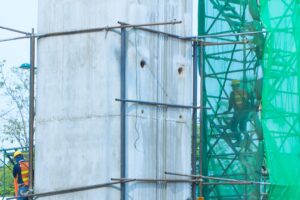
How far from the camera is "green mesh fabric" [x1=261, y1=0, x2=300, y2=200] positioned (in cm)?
1669

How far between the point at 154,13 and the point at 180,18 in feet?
2.28

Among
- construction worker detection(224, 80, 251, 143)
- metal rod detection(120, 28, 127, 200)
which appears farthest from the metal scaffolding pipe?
metal rod detection(120, 28, 127, 200)

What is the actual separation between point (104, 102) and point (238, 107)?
2870 mm

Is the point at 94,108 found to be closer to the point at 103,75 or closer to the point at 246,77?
the point at 103,75

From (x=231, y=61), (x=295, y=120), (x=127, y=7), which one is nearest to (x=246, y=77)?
(x=231, y=61)

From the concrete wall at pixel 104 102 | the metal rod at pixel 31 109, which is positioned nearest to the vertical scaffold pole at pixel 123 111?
the concrete wall at pixel 104 102

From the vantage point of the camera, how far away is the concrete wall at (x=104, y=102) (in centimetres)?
1686

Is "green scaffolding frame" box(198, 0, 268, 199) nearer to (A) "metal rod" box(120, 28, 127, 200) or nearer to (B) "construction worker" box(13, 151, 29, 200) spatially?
(A) "metal rod" box(120, 28, 127, 200)

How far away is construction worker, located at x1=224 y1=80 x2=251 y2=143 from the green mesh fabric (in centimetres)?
117

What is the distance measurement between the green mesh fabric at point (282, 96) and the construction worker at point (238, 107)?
117cm

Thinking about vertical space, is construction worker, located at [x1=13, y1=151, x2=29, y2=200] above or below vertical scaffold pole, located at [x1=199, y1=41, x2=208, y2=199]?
below

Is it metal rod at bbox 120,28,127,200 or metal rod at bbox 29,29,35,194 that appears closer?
metal rod at bbox 120,28,127,200

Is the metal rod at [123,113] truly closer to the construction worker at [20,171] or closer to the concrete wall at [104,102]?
the concrete wall at [104,102]

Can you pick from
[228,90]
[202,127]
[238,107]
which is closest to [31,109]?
[202,127]
